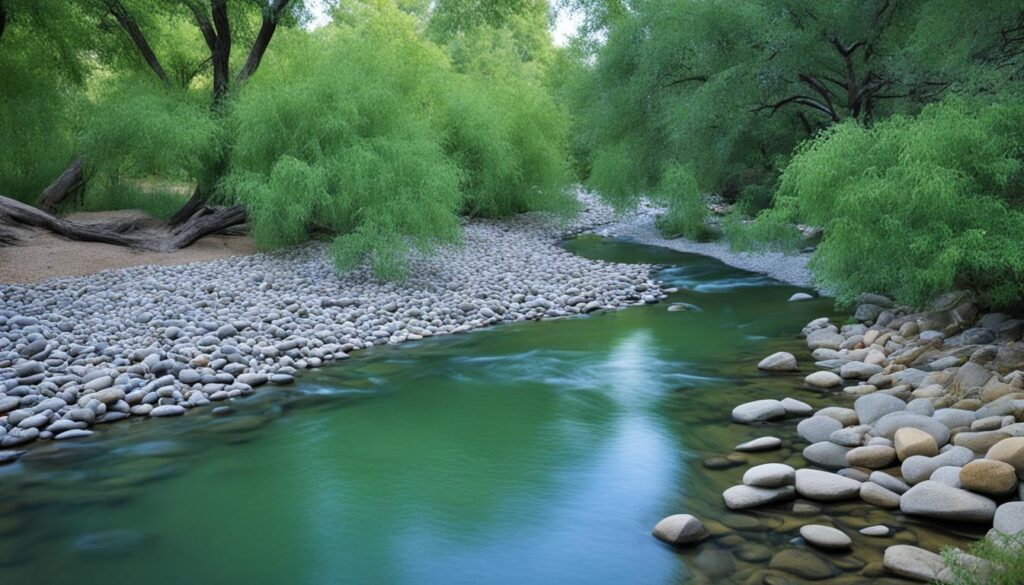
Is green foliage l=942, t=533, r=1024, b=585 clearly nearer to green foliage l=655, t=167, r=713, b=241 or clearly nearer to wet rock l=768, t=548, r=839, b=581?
wet rock l=768, t=548, r=839, b=581

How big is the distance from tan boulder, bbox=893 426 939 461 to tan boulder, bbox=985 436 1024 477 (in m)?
0.35

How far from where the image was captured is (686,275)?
14219 millimetres

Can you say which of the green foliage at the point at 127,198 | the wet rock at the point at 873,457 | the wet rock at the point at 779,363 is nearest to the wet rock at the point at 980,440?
the wet rock at the point at 873,457

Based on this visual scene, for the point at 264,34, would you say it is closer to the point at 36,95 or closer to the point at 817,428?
the point at 36,95

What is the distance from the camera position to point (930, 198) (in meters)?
7.27

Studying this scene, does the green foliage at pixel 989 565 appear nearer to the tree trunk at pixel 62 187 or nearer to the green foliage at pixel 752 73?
the green foliage at pixel 752 73

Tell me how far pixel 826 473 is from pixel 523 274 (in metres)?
8.94

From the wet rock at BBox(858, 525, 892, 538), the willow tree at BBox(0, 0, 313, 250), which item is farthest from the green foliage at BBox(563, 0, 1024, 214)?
the willow tree at BBox(0, 0, 313, 250)

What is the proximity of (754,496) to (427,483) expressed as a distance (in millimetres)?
2230

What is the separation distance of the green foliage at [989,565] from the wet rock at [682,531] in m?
1.26

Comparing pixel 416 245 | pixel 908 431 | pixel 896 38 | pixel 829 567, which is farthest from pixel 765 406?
pixel 896 38

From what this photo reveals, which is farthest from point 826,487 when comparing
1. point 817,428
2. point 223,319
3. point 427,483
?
point 223,319

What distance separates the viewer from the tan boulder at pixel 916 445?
5.16m

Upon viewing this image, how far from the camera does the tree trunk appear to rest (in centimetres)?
1413
